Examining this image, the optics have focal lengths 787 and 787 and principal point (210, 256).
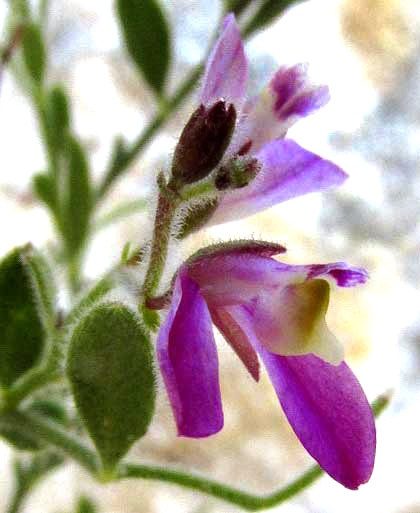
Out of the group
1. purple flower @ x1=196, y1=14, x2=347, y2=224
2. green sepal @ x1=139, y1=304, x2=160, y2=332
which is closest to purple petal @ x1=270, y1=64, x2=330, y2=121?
purple flower @ x1=196, y1=14, x2=347, y2=224

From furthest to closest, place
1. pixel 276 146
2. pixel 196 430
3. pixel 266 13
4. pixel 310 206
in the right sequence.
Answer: pixel 310 206, pixel 266 13, pixel 276 146, pixel 196 430

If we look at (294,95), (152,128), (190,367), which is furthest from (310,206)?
(190,367)

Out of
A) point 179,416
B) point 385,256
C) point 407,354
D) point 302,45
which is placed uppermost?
point 302,45

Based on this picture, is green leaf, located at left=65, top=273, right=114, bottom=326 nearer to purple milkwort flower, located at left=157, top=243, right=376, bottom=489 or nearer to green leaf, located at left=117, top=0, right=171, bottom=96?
purple milkwort flower, located at left=157, top=243, right=376, bottom=489

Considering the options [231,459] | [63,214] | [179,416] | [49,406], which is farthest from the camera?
[231,459]

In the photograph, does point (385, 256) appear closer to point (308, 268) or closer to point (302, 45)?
point (302, 45)

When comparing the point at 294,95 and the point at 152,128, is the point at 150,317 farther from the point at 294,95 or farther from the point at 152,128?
the point at 152,128

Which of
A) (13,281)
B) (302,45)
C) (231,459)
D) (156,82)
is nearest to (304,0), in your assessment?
(156,82)
